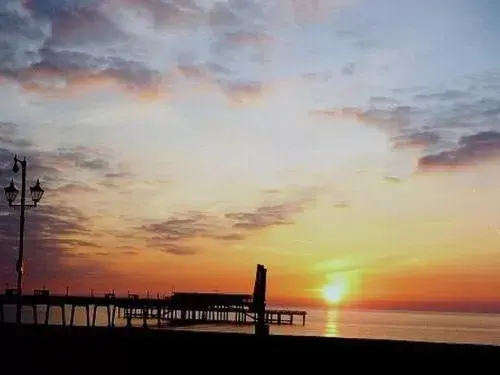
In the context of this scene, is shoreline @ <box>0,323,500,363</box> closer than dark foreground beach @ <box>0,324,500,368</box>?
Yes

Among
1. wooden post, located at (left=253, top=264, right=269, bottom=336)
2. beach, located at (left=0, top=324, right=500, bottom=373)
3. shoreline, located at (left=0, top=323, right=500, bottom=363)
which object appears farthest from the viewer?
wooden post, located at (left=253, top=264, right=269, bottom=336)

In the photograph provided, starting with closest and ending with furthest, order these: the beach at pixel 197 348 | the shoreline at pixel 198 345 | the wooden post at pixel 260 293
Result: 1. the shoreline at pixel 198 345
2. the beach at pixel 197 348
3. the wooden post at pixel 260 293

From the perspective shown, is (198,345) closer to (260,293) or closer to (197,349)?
(197,349)

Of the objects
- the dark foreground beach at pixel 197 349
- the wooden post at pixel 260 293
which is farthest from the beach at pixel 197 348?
the wooden post at pixel 260 293

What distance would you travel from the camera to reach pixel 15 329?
944 inches

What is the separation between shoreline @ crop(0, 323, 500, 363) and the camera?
1692 cm

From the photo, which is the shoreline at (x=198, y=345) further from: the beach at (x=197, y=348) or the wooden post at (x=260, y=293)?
the wooden post at (x=260, y=293)

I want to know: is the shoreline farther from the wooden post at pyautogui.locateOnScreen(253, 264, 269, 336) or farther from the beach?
the wooden post at pyautogui.locateOnScreen(253, 264, 269, 336)

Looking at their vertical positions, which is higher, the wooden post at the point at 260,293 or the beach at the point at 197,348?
the wooden post at the point at 260,293

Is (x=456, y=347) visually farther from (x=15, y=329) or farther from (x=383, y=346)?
(x=15, y=329)

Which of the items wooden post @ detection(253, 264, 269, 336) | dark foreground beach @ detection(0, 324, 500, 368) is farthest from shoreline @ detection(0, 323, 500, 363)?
wooden post @ detection(253, 264, 269, 336)

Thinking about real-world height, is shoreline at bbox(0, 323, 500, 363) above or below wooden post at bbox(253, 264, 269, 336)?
below

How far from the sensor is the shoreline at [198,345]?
16922mm

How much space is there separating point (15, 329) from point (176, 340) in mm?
7325
